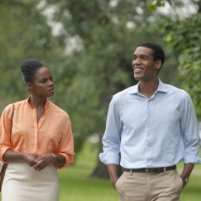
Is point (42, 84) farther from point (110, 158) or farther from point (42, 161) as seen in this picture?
point (110, 158)

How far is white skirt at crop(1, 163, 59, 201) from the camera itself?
26.8 ft

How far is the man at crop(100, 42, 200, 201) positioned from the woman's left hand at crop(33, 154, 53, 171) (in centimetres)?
48

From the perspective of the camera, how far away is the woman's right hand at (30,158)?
8.01m

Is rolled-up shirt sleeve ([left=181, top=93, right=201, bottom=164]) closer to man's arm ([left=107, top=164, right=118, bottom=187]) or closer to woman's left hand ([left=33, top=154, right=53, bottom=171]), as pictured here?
man's arm ([left=107, top=164, right=118, bottom=187])

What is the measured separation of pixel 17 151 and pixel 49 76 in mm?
695

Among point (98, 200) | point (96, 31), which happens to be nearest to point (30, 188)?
point (98, 200)

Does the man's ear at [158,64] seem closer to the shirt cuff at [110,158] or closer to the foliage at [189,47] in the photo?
the shirt cuff at [110,158]

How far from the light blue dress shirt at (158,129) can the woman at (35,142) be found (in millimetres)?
547

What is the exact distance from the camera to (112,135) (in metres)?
7.94

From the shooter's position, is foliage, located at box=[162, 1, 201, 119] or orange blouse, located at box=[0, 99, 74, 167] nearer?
orange blouse, located at box=[0, 99, 74, 167]

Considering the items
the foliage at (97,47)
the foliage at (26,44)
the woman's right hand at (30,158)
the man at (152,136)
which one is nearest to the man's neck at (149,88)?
the man at (152,136)

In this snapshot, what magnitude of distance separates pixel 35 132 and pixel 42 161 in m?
0.26

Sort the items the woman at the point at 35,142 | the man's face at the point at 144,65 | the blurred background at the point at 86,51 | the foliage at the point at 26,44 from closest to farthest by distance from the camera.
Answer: the man's face at the point at 144,65 < the woman at the point at 35,142 < the blurred background at the point at 86,51 < the foliage at the point at 26,44

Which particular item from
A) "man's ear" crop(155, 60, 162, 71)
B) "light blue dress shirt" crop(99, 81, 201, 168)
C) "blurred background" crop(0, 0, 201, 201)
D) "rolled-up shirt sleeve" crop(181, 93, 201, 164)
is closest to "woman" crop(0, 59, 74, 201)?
"light blue dress shirt" crop(99, 81, 201, 168)
